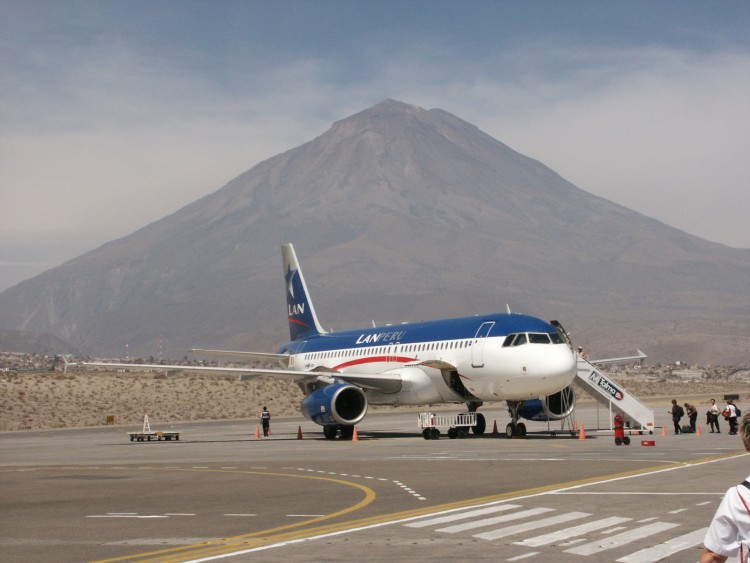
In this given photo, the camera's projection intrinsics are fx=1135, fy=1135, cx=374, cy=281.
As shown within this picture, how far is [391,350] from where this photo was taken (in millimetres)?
46500

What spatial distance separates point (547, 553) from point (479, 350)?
1079 inches

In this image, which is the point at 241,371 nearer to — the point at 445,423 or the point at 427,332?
the point at 427,332

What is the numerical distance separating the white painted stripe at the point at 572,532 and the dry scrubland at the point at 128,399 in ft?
190

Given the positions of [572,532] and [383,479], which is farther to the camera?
[383,479]

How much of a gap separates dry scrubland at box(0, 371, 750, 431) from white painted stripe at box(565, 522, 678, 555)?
193 feet

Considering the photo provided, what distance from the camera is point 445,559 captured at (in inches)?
519

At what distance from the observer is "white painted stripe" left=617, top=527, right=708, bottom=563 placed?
13.0 metres

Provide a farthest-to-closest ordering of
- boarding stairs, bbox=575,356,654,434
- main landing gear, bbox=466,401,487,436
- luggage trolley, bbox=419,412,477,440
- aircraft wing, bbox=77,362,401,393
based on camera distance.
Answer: aircraft wing, bbox=77,362,401,393
main landing gear, bbox=466,401,487,436
boarding stairs, bbox=575,356,654,434
luggage trolley, bbox=419,412,477,440

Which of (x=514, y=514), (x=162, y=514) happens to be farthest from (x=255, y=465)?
(x=514, y=514)

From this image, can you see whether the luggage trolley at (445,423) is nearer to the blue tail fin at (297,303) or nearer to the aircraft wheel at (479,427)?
the aircraft wheel at (479,427)

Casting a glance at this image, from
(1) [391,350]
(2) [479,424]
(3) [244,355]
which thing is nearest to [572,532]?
(2) [479,424]

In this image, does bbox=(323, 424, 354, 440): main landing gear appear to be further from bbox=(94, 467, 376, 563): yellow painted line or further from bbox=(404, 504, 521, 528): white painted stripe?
bbox=(404, 504, 521, 528): white painted stripe

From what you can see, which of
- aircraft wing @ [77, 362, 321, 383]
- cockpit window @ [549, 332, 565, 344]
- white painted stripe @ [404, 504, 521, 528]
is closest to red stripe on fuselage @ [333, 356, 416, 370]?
aircraft wing @ [77, 362, 321, 383]

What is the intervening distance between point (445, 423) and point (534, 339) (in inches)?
199
